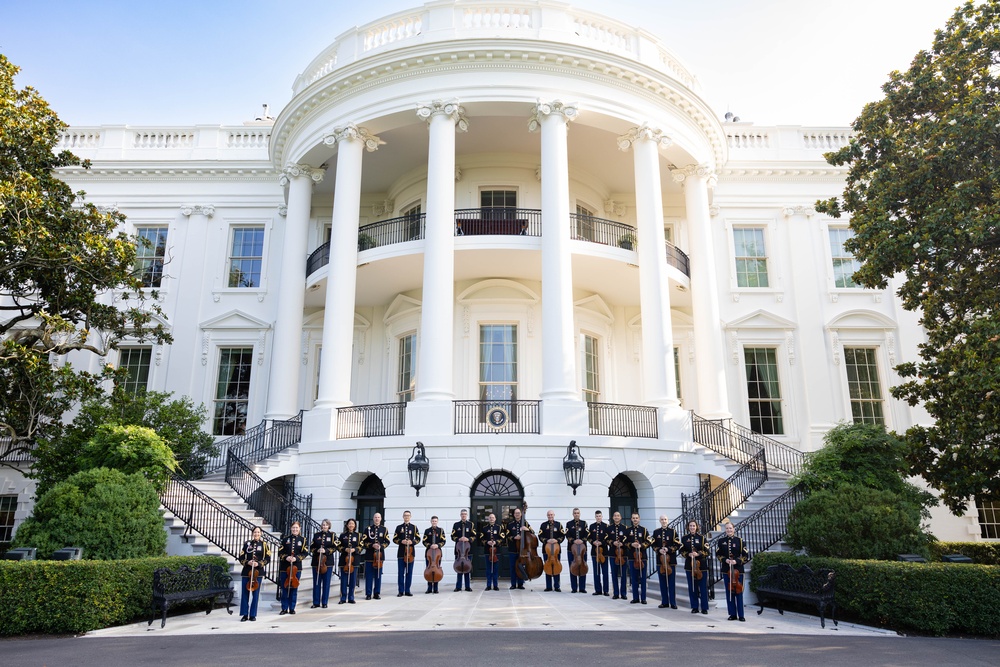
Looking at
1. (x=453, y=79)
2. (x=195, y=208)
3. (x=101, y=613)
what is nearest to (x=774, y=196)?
(x=453, y=79)

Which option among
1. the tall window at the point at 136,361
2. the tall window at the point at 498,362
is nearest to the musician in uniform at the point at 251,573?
the tall window at the point at 498,362

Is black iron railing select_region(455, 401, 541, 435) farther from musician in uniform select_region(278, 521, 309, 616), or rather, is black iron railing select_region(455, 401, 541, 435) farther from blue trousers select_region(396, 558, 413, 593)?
musician in uniform select_region(278, 521, 309, 616)

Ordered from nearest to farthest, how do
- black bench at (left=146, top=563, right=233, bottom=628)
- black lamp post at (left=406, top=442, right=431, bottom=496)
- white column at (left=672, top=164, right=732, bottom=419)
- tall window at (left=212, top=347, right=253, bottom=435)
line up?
black bench at (left=146, top=563, right=233, bottom=628)
black lamp post at (left=406, top=442, right=431, bottom=496)
white column at (left=672, top=164, right=732, bottom=419)
tall window at (left=212, top=347, right=253, bottom=435)

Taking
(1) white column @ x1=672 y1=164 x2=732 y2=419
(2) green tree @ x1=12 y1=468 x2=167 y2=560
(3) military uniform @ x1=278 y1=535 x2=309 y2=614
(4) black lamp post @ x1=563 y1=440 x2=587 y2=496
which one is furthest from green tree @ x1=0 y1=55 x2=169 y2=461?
(1) white column @ x1=672 y1=164 x2=732 y2=419

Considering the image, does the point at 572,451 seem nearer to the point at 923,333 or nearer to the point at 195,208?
the point at 923,333

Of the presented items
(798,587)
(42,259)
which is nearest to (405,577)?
(798,587)

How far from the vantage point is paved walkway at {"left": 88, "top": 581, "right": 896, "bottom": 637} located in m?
9.22

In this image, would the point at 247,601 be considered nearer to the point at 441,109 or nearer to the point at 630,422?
the point at 630,422

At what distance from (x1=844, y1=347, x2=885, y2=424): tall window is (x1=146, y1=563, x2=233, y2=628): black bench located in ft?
59.8

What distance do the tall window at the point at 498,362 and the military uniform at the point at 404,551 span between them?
6483 mm

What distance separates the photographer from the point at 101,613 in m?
9.40

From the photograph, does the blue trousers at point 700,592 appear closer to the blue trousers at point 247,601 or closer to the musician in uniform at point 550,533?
the musician in uniform at point 550,533

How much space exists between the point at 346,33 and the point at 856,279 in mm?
14382

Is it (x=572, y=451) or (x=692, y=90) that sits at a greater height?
(x=692, y=90)
